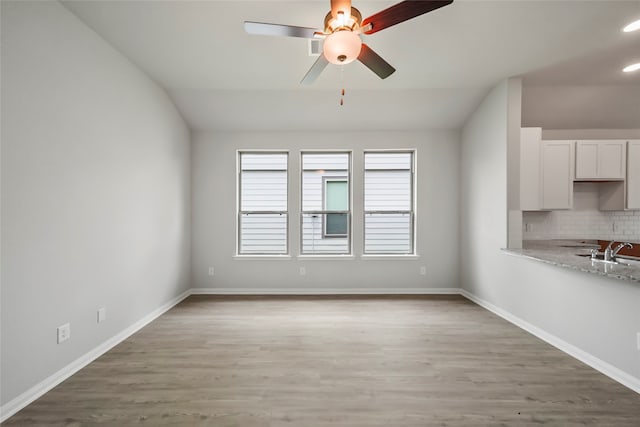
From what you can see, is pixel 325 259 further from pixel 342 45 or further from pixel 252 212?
pixel 342 45

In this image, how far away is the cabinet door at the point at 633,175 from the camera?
3.85m

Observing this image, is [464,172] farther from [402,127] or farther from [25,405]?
[25,405]

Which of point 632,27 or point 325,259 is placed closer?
point 632,27

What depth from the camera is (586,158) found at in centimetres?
383

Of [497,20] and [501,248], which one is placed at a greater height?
[497,20]

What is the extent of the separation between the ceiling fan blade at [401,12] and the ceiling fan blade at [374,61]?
0.17 m

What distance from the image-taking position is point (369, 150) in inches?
188

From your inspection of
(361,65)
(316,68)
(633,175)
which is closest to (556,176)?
(633,175)

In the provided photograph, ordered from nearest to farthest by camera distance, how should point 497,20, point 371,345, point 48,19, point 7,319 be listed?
1. point 7,319
2. point 48,19
3. point 497,20
4. point 371,345

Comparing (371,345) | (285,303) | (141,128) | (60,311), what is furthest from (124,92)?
(371,345)

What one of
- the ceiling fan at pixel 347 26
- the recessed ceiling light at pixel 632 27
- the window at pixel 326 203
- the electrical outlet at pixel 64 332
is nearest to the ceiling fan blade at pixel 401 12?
the ceiling fan at pixel 347 26

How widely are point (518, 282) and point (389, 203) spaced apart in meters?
2.09

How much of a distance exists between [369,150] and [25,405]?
15.1 feet

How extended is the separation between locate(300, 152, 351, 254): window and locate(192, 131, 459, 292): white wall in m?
0.20
